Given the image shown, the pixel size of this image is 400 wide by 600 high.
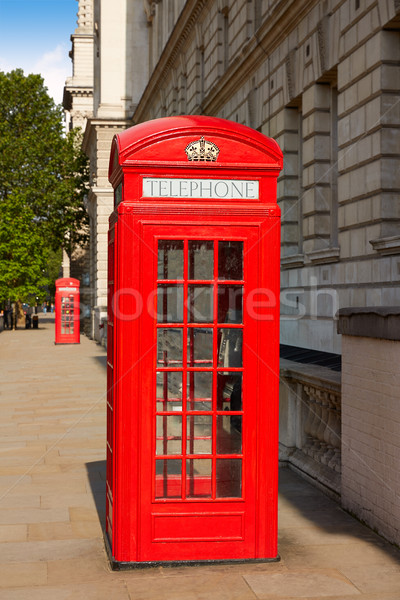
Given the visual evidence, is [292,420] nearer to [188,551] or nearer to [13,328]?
[188,551]

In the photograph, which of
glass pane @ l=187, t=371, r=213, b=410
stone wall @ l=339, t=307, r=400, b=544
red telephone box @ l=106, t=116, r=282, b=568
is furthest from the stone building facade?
glass pane @ l=187, t=371, r=213, b=410

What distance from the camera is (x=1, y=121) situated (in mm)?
49906

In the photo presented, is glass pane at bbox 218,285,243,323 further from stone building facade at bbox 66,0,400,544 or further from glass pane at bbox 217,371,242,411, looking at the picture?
stone building facade at bbox 66,0,400,544

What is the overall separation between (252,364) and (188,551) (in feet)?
4.16

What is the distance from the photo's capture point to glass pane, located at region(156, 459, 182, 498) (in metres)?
5.42

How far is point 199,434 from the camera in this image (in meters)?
5.46

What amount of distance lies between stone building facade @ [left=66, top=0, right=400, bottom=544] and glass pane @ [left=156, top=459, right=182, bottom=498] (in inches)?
68.9

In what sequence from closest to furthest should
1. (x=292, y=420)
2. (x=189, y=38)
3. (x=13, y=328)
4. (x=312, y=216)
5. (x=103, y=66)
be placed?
(x=292, y=420) → (x=312, y=216) → (x=189, y=38) → (x=103, y=66) → (x=13, y=328)

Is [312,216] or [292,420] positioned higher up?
[312,216]

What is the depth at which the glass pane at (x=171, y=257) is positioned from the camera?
17.5ft

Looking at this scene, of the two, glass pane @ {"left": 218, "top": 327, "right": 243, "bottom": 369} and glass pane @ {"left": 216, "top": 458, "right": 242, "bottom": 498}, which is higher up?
glass pane @ {"left": 218, "top": 327, "right": 243, "bottom": 369}

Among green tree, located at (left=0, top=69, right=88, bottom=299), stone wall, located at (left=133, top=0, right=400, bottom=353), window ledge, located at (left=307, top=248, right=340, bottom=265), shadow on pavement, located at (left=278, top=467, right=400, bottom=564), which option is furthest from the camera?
green tree, located at (left=0, top=69, right=88, bottom=299)

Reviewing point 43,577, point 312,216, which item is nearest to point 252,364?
point 43,577

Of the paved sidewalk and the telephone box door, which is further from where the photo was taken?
the telephone box door
